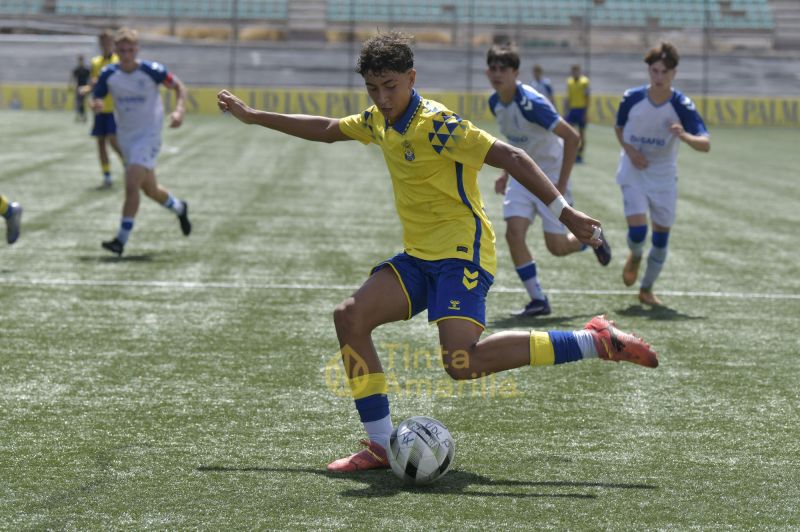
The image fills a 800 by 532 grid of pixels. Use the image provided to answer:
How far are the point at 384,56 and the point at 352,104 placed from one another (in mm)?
36883

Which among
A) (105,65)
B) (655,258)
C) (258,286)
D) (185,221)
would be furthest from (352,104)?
(655,258)

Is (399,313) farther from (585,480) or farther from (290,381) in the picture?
(290,381)

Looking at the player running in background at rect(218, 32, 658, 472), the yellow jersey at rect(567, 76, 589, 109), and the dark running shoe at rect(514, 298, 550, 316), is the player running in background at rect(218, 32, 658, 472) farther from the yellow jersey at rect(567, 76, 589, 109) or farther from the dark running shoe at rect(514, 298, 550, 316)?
the yellow jersey at rect(567, 76, 589, 109)

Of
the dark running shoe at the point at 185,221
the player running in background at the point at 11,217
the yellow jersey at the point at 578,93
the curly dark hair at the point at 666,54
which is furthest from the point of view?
the yellow jersey at the point at 578,93

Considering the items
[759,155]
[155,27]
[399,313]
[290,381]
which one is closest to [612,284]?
[290,381]

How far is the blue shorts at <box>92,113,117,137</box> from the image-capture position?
17.8 meters

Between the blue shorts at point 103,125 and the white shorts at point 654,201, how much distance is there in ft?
33.3

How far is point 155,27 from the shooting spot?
169 feet

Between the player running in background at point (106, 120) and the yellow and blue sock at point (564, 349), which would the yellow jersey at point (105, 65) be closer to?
the player running in background at point (106, 120)

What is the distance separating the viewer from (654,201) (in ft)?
32.1

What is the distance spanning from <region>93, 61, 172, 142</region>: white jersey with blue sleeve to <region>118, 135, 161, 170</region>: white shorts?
47mm

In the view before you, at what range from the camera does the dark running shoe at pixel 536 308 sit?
30.6ft

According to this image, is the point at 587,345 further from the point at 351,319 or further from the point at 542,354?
the point at 351,319
